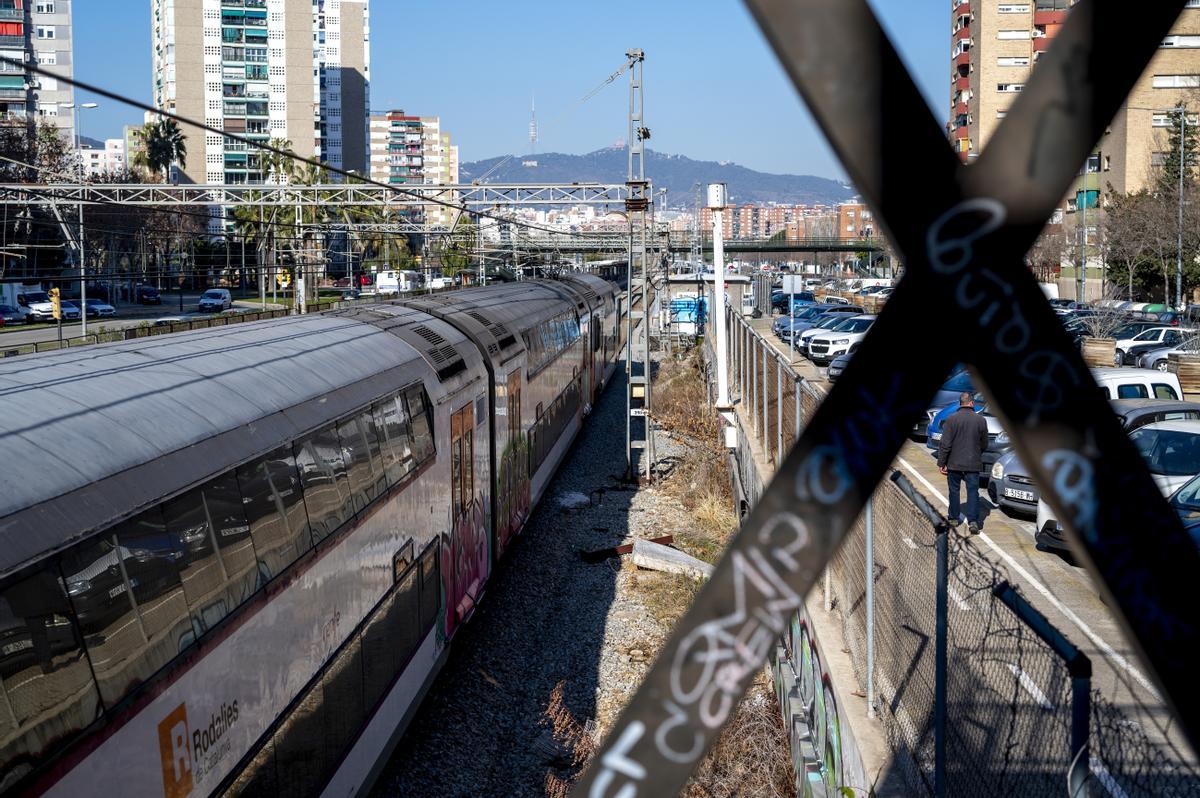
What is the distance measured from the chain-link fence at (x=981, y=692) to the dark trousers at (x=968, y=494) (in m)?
8.07

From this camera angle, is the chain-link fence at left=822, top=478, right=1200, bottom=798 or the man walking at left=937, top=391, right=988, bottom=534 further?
the man walking at left=937, top=391, right=988, bottom=534

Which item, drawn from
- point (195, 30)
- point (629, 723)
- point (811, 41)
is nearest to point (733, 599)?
point (629, 723)

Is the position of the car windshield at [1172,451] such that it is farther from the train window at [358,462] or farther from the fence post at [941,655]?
the fence post at [941,655]

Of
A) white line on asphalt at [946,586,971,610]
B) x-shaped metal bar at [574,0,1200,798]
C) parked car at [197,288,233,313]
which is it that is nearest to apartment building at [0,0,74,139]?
parked car at [197,288,233,313]

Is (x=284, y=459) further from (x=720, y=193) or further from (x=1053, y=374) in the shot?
(x=720, y=193)

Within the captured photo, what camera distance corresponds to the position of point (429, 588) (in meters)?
10.0

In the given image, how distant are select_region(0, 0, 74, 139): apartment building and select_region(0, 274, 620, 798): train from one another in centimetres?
8619

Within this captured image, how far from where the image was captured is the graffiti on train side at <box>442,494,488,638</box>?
10859mm

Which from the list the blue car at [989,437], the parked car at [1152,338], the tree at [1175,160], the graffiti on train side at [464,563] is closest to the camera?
the graffiti on train side at [464,563]

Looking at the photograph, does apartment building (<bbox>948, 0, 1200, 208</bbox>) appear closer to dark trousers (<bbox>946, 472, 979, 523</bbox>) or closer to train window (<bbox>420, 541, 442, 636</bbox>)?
dark trousers (<bbox>946, 472, 979, 523</bbox>)

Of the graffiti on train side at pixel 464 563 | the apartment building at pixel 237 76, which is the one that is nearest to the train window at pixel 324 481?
the graffiti on train side at pixel 464 563

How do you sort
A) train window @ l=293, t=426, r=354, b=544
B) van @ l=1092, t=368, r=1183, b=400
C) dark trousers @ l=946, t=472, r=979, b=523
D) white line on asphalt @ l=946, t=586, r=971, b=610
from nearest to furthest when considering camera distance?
white line on asphalt @ l=946, t=586, r=971, b=610 → train window @ l=293, t=426, r=354, b=544 → dark trousers @ l=946, t=472, r=979, b=523 → van @ l=1092, t=368, r=1183, b=400

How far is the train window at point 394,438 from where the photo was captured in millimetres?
8518

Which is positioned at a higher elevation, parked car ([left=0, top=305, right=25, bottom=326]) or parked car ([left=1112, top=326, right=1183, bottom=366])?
parked car ([left=0, top=305, right=25, bottom=326])
